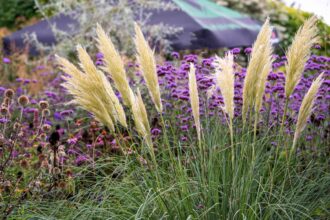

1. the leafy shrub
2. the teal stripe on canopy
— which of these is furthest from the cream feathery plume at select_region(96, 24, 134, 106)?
the teal stripe on canopy

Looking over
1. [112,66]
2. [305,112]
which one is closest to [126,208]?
[112,66]

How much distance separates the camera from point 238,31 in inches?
533

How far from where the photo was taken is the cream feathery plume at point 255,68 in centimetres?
352

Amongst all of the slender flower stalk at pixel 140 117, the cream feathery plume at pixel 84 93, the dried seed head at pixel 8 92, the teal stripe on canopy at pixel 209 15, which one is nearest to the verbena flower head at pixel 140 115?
the slender flower stalk at pixel 140 117

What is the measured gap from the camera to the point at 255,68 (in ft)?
11.6

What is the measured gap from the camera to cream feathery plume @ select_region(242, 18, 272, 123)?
3521 mm

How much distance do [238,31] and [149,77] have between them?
10227 millimetres

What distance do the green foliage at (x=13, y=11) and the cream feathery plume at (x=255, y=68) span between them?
18443mm

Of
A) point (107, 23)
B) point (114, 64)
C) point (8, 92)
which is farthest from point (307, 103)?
point (107, 23)

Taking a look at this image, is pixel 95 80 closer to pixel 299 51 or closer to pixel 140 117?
pixel 140 117

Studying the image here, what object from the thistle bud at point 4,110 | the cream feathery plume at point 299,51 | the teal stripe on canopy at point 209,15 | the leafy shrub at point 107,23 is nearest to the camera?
the cream feathery plume at point 299,51

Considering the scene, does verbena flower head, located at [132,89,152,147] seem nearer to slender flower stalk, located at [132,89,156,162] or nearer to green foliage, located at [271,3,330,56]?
slender flower stalk, located at [132,89,156,162]

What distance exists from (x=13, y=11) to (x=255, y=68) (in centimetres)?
1893

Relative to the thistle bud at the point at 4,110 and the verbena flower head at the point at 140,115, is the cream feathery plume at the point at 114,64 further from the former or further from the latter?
the thistle bud at the point at 4,110
